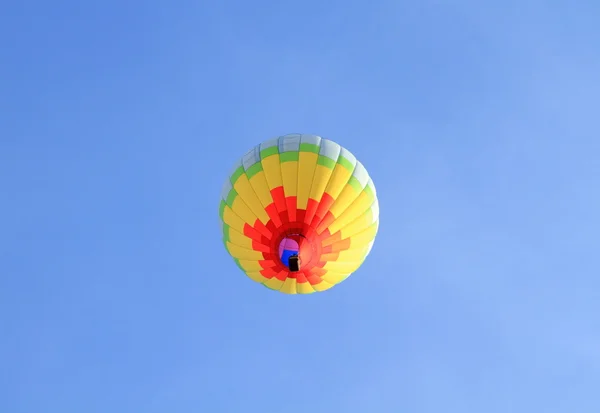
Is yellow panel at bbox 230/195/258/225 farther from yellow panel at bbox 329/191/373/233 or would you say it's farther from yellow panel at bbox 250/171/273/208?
yellow panel at bbox 329/191/373/233

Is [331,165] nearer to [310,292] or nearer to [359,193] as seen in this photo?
[359,193]

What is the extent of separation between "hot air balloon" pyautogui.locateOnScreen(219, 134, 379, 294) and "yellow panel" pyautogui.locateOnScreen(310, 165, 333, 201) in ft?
0.09

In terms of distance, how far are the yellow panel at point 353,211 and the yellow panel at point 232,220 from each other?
8.18ft

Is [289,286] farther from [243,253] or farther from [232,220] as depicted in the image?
[232,220]

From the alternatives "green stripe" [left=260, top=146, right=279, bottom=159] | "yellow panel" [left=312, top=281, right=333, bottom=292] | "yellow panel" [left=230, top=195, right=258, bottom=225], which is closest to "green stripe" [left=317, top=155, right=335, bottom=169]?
"green stripe" [left=260, top=146, right=279, bottom=159]

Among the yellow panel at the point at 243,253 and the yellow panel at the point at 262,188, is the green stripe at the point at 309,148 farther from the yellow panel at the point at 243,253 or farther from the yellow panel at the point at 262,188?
the yellow panel at the point at 243,253

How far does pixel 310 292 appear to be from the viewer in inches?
875

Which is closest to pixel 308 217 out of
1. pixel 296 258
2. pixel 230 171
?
pixel 296 258

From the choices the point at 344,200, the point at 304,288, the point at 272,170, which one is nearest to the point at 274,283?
the point at 304,288

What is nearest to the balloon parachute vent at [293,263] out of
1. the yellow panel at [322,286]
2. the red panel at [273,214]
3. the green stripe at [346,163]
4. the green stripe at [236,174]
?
the red panel at [273,214]

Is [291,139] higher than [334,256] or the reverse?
higher

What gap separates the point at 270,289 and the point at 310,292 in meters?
1.20

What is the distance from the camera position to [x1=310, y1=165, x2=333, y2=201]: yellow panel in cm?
2042

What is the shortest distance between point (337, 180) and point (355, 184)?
1.93ft
